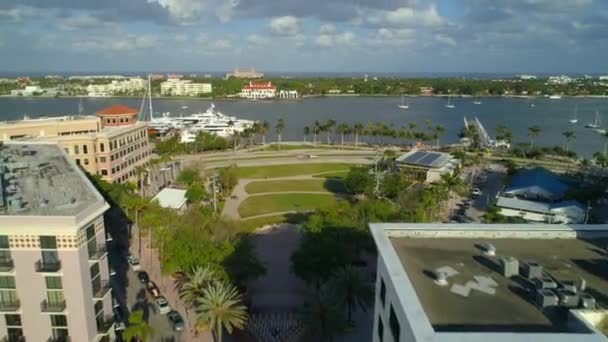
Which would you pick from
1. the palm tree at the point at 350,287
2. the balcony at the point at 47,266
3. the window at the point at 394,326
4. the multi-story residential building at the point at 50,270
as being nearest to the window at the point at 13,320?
the multi-story residential building at the point at 50,270

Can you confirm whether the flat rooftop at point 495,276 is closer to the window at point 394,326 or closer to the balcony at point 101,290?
the window at point 394,326

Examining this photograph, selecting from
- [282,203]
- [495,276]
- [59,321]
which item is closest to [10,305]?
[59,321]

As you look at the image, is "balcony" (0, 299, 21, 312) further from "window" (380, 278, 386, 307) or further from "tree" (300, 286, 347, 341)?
"window" (380, 278, 386, 307)

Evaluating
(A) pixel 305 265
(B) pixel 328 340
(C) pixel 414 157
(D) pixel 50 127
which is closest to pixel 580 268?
(B) pixel 328 340

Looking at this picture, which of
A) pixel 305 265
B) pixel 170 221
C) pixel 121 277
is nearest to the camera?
pixel 305 265

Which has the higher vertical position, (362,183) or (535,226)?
(535,226)

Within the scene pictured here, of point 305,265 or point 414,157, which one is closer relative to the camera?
point 305,265

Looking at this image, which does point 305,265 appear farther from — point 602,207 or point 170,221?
point 602,207
